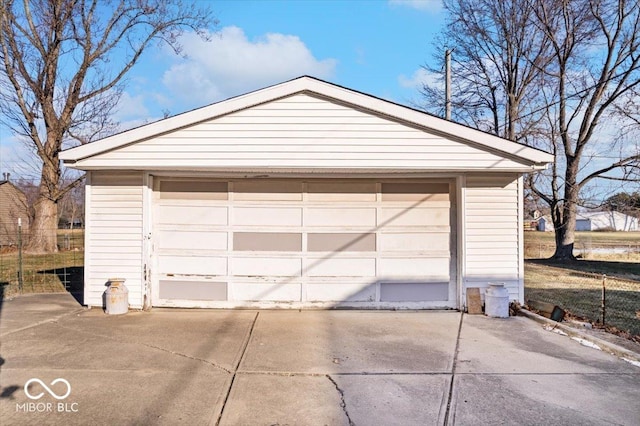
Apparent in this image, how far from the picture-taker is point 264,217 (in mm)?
7191

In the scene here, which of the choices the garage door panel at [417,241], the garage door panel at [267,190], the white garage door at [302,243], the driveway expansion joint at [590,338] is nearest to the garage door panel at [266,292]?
the white garage door at [302,243]

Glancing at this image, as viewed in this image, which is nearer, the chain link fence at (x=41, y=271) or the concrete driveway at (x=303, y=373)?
the concrete driveway at (x=303, y=373)

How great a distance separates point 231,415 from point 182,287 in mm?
4090

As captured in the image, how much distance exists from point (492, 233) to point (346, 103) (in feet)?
10.4

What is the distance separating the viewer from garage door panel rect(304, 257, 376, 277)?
23.4 feet

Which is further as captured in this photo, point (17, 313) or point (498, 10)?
point (498, 10)

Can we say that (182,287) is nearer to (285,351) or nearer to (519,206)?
(285,351)

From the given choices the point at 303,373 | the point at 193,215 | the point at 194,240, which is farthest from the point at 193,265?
the point at 303,373

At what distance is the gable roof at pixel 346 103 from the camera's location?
21.2ft

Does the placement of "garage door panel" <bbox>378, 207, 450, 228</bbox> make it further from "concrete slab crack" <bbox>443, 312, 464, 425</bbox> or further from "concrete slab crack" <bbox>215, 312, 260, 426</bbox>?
"concrete slab crack" <bbox>215, 312, 260, 426</bbox>

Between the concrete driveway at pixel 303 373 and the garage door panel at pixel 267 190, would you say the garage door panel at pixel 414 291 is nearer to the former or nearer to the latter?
the concrete driveway at pixel 303 373

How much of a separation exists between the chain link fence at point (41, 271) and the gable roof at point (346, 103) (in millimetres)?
3915

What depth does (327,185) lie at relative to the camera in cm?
725

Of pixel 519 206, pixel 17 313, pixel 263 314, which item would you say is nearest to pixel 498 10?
pixel 519 206
